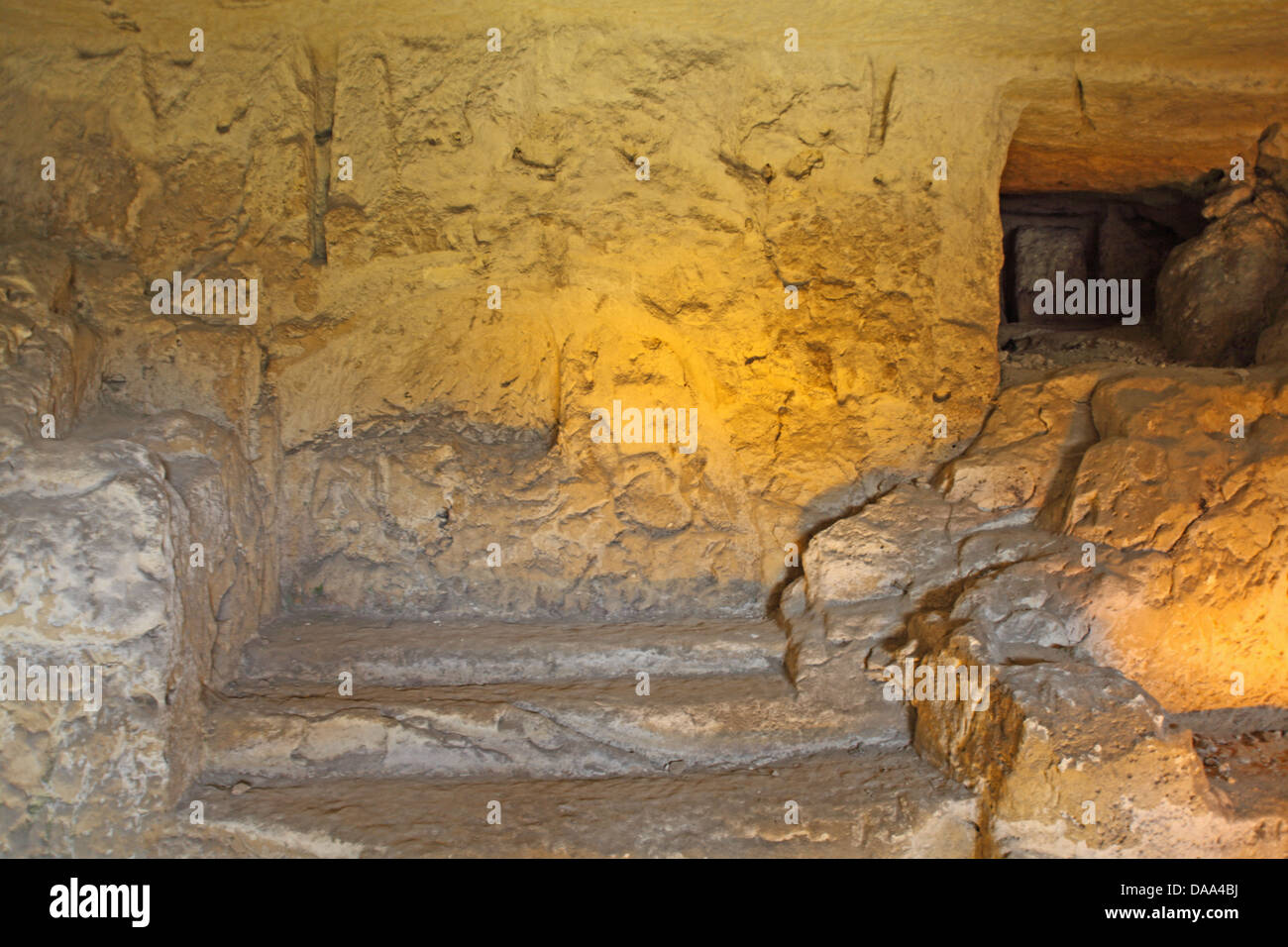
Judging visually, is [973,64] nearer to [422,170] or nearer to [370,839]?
[422,170]

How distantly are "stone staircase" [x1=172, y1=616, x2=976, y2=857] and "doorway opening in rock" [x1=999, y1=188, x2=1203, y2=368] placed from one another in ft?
9.24

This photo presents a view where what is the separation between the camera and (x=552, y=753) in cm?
329

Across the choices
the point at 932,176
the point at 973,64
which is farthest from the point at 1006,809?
the point at 973,64

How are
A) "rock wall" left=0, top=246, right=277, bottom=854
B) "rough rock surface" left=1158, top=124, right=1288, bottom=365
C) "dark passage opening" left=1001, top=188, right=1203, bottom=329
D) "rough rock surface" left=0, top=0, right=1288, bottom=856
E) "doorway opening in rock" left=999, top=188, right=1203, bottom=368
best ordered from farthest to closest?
"dark passage opening" left=1001, top=188, right=1203, bottom=329, "doorway opening in rock" left=999, top=188, right=1203, bottom=368, "rough rock surface" left=1158, top=124, right=1288, bottom=365, "rough rock surface" left=0, top=0, right=1288, bottom=856, "rock wall" left=0, top=246, right=277, bottom=854

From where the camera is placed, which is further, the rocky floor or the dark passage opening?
the dark passage opening

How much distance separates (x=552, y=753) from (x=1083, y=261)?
4.62 metres

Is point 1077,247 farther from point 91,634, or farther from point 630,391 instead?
point 91,634

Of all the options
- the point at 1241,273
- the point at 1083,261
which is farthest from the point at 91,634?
the point at 1083,261

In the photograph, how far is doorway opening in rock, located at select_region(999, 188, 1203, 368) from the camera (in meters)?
5.27

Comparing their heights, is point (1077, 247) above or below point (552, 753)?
above

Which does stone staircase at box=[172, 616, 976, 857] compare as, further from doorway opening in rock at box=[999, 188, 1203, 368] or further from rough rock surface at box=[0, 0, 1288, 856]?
doorway opening in rock at box=[999, 188, 1203, 368]

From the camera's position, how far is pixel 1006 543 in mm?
3666

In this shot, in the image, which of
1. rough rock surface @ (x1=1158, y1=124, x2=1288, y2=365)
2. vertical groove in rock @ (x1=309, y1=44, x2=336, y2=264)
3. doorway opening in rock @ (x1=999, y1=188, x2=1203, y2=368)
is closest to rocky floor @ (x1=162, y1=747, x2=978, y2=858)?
vertical groove in rock @ (x1=309, y1=44, x2=336, y2=264)

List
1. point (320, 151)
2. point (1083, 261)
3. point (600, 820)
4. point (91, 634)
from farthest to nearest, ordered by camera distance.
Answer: point (1083, 261) < point (320, 151) < point (600, 820) < point (91, 634)
